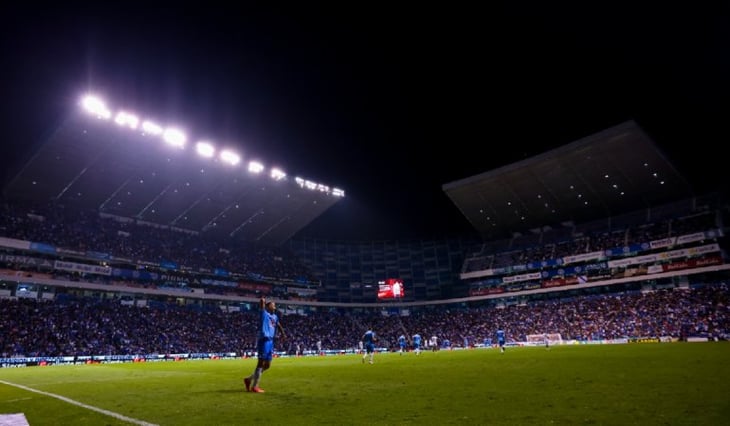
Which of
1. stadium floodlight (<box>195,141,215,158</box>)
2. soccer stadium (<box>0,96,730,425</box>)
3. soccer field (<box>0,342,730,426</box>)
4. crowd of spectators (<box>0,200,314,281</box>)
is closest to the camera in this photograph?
soccer field (<box>0,342,730,426</box>)

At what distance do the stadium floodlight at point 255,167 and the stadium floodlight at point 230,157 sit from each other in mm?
1624

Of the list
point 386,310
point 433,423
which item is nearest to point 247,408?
point 433,423

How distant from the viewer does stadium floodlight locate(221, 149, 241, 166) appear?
4794 centimetres

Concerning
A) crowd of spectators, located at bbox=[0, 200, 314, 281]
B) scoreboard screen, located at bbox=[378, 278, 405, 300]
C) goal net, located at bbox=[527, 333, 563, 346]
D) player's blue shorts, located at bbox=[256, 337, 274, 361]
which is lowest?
goal net, located at bbox=[527, 333, 563, 346]

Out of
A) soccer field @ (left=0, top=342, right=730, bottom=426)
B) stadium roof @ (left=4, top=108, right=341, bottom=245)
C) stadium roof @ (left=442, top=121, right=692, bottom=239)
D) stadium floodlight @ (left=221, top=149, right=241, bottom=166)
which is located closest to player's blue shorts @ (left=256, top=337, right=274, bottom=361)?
soccer field @ (left=0, top=342, right=730, bottom=426)

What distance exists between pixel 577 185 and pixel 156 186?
5184cm

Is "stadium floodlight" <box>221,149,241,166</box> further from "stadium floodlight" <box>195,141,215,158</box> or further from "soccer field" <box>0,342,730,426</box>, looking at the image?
"soccer field" <box>0,342,730,426</box>

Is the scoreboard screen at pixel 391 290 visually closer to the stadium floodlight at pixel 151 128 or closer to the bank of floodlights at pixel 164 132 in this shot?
the bank of floodlights at pixel 164 132

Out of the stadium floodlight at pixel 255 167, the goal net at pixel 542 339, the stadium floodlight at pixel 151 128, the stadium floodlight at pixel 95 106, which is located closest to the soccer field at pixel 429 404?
the stadium floodlight at pixel 95 106

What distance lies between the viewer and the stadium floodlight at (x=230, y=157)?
47.9 metres

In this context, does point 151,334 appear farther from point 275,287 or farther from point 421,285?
point 421,285

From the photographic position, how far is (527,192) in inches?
2302

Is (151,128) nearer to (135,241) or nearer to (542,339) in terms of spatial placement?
(135,241)

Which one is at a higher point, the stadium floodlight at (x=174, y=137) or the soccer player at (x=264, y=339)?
the stadium floodlight at (x=174, y=137)
